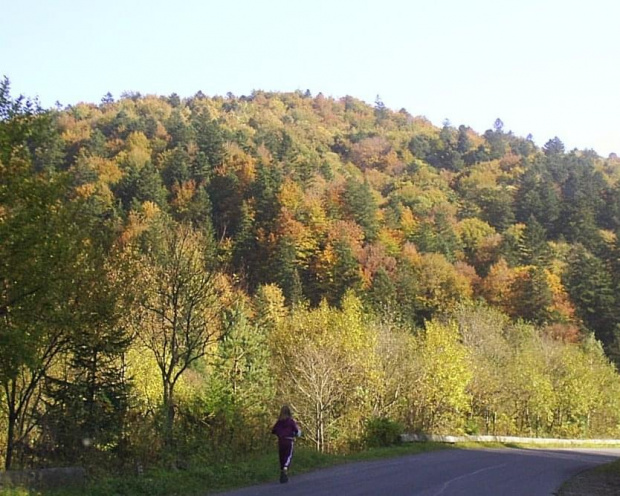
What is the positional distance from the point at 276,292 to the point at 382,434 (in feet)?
147

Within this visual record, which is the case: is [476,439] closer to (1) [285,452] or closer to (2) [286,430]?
(2) [286,430]

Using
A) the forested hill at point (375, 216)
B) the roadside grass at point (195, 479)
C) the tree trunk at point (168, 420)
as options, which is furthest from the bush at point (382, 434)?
the forested hill at point (375, 216)

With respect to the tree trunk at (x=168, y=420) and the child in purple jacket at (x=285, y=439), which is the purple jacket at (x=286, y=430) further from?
the tree trunk at (x=168, y=420)

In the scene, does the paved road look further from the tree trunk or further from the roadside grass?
the tree trunk

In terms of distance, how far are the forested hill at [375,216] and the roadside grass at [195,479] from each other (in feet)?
131

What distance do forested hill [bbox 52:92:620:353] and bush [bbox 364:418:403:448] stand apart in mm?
30554

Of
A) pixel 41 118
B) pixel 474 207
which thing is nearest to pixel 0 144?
pixel 41 118

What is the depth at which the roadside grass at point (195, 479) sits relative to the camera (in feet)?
40.8

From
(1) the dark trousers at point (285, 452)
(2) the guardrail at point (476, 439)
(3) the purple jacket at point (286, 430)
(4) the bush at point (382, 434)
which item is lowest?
(2) the guardrail at point (476, 439)

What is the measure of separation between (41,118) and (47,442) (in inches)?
375

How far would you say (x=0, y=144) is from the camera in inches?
668

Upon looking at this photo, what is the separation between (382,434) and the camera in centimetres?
2831

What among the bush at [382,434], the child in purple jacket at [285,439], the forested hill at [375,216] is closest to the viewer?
the child in purple jacket at [285,439]

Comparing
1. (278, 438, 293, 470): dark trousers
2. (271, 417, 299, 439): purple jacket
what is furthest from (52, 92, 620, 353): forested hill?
(278, 438, 293, 470): dark trousers
